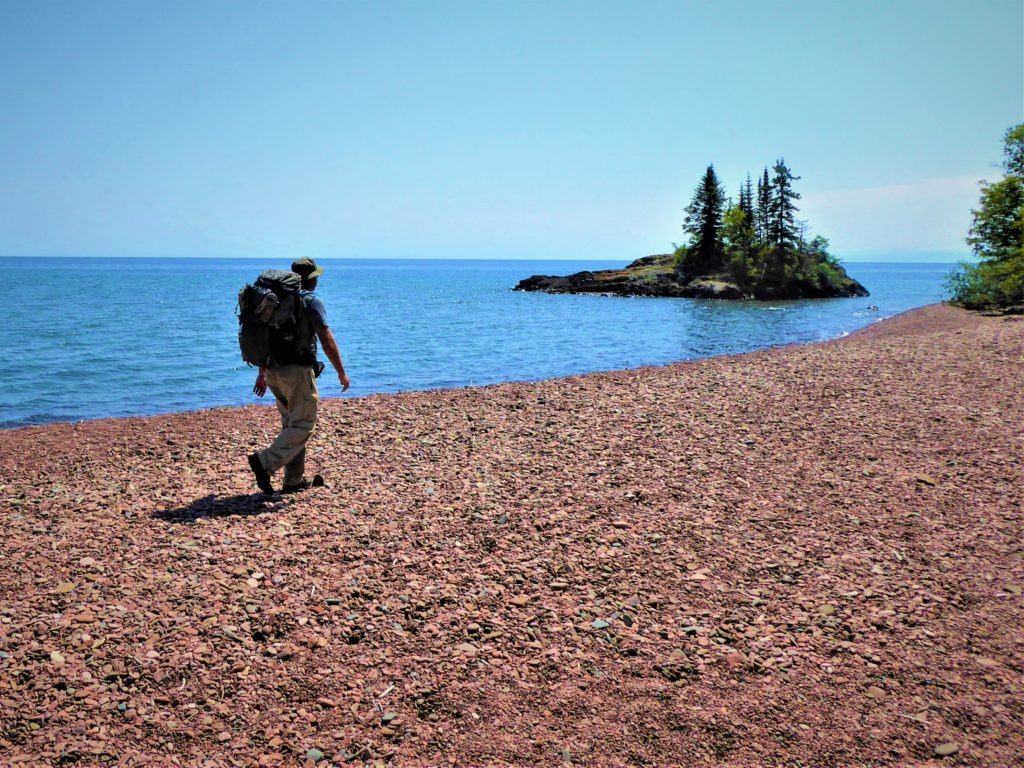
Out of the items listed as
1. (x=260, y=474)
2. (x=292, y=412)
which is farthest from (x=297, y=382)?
(x=260, y=474)

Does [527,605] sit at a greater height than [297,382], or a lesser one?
lesser

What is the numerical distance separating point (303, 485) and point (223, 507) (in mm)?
971

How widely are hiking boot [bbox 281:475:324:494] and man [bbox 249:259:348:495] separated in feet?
0.04

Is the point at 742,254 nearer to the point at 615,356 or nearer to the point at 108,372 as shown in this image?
the point at 615,356

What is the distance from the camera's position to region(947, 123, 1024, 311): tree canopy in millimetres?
40781

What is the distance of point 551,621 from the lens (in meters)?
5.18

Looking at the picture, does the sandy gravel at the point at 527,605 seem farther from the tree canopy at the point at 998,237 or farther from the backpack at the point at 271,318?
the tree canopy at the point at 998,237

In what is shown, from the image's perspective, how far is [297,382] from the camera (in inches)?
313

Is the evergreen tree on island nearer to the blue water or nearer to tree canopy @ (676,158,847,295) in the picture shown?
tree canopy @ (676,158,847,295)

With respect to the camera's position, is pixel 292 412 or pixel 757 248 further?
pixel 757 248

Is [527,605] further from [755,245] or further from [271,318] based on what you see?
[755,245]

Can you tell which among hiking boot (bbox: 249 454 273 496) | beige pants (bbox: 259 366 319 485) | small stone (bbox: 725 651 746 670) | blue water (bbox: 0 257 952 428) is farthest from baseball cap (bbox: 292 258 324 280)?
blue water (bbox: 0 257 952 428)

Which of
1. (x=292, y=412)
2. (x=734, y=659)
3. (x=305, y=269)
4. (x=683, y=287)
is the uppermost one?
(x=683, y=287)

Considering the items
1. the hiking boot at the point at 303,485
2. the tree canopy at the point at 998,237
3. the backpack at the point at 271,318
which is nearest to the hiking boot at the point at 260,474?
the hiking boot at the point at 303,485
